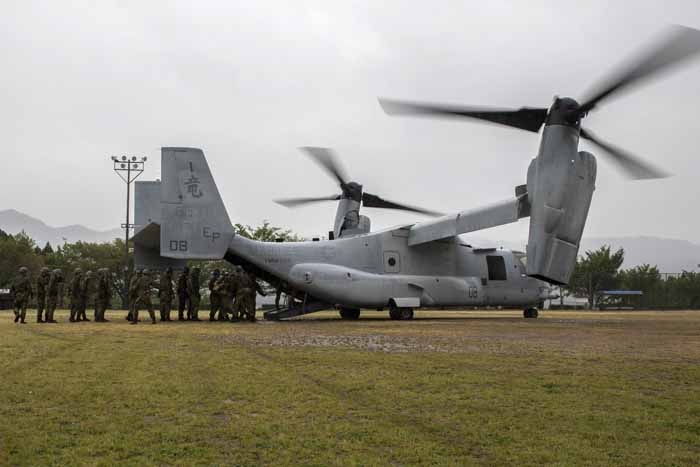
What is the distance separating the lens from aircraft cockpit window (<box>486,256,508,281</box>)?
1049 inches

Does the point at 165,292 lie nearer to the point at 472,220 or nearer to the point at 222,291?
the point at 222,291

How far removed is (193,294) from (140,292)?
7.68 ft

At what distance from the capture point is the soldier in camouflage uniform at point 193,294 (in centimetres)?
2199

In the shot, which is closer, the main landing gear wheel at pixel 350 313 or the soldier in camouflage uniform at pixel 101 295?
the soldier in camouflage uniform at pixel 101 295

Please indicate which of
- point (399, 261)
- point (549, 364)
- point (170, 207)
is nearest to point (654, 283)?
point (399, 261)

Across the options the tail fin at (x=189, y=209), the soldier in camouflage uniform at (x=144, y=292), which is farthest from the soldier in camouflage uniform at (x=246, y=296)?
the soldier in camouflage uniform at (x=144, y=292)

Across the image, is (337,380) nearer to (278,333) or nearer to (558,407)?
(558,407)

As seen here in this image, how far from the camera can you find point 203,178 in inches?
808

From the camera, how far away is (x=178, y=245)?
2009 centimetres

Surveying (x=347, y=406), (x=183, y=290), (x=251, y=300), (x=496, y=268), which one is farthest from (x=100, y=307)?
(x=347, y=406)

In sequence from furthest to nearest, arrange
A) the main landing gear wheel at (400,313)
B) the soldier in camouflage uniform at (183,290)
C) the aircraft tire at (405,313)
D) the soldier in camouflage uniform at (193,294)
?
the aircraft tire at (405,313) → the main landing gear wheel at (400,313) → the soldier in camouflage uniform at (183,290) → the soldier in camouflage uniform at (193,294)

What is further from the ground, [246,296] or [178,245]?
[178,245]

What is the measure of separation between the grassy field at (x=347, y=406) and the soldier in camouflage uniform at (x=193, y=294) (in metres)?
10.5

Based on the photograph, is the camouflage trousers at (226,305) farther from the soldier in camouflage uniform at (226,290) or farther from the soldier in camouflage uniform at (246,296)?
the soldier in camouflage uniform at (246,296)
